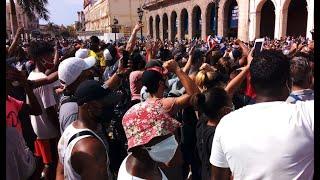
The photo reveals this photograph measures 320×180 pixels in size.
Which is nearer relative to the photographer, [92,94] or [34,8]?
[92,94]

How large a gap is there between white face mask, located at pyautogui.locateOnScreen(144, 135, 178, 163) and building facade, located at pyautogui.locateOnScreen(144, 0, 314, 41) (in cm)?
2173

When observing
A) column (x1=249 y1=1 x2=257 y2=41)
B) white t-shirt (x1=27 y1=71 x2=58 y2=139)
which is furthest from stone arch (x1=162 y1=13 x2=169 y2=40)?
white t-shirt (x1=27 y1=71 x2=58 y2=139)

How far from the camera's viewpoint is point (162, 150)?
2.15m

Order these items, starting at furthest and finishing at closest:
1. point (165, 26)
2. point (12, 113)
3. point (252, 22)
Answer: point (165, 26), point (252, 22), point (12, 113)

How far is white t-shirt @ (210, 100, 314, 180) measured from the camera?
Answer: 76.8 inches

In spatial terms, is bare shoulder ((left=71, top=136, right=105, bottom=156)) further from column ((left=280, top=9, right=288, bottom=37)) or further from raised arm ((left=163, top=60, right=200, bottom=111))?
column ((left=280, top=9, right=288, bottom=37))

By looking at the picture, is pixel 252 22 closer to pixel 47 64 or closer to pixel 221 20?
pixel 221 20

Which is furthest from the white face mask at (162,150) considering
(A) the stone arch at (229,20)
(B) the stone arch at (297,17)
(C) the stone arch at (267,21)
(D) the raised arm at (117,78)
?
(C) the stone arch at (267,21)

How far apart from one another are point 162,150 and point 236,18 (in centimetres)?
3194

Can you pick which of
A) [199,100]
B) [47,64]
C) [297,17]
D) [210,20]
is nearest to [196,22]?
[210,20]
